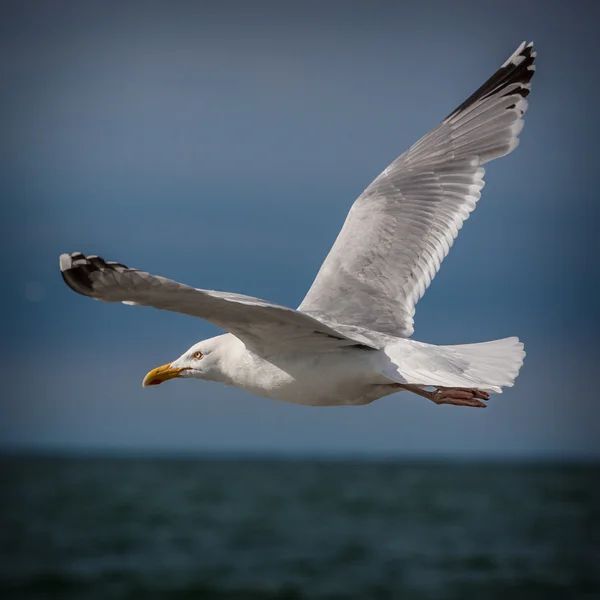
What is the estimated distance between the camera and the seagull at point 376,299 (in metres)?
5.02

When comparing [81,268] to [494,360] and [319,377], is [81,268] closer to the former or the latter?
[319,377]

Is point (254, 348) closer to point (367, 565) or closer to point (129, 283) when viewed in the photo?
point (129, 283)

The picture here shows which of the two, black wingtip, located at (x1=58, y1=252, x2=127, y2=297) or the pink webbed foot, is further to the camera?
the pink webbed foot

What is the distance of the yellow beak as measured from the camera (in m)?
6.32

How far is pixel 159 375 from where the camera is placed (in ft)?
20.9

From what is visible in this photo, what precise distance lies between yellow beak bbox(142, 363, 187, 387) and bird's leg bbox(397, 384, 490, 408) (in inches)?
53.7

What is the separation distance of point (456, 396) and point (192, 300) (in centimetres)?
173

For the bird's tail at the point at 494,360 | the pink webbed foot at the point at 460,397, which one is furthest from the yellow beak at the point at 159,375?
the bird's tail at the point at 494,360

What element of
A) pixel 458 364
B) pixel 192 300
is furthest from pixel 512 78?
pixel 192 300

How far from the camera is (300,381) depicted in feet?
18.6

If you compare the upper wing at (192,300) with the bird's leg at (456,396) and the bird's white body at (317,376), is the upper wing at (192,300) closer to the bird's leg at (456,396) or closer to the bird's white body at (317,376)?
the bird's white body at (317,376)

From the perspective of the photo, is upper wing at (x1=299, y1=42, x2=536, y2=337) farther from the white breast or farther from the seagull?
the white breast

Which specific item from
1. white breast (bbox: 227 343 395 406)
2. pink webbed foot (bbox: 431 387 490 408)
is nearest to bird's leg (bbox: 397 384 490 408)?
pink webbed foot (bbox: 431 387 490 408)

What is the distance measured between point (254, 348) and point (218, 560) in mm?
18425
